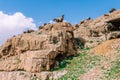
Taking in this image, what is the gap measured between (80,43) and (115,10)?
19.9 metres

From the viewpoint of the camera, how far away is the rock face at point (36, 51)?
2802 centimetres

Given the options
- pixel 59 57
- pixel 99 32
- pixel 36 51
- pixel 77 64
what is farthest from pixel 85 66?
pixel 99 32

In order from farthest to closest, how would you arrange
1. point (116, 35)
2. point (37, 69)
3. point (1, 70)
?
point (116, 35) → point (1, 70) → point (37, 69)

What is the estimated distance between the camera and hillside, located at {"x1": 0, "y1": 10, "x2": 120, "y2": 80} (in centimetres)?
2639

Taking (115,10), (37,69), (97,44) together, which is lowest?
(37,69)

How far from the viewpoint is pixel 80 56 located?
30781 mm

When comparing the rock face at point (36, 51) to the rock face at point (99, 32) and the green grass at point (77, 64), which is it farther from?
the rock face at point (99, 32)

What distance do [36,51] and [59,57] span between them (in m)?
2.87

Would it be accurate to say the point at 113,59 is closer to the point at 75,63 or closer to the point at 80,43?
the point at 75,63

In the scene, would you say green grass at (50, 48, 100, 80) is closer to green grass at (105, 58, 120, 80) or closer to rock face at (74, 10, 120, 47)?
green grass at (105, 58, 120, 80)

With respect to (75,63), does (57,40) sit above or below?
above

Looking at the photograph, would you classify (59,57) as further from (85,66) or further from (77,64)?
(85,66)

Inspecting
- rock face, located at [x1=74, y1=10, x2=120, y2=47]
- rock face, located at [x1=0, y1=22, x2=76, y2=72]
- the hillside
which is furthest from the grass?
rock face, located at [x1=74, y1=10, x2=120, y2=47]

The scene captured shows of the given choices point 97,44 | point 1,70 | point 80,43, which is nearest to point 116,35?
point 97,44
